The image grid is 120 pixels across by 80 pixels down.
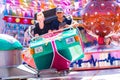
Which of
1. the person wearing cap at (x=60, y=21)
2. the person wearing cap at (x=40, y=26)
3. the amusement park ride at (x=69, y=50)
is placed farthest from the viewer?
the person wearing cap at (x=40, y=26)

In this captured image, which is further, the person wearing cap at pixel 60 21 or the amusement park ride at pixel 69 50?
the person wearing cap at pixel 60 21

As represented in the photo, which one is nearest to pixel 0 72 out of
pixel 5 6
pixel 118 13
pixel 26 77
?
pixel 26 77

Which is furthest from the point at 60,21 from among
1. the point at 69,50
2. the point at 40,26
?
the point at 69,50

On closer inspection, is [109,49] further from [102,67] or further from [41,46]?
[41,46]

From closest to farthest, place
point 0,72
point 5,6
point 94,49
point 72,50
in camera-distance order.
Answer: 1. point 0,72
2. point 72,50
3. point 94,49
4. point 5,6

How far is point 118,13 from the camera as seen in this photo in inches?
116

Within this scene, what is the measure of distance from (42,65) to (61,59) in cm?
21

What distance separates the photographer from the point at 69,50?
2260mm

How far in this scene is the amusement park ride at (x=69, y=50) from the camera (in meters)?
1.87

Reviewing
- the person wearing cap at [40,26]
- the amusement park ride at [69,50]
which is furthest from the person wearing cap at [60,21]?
the amusement park ride at [69,50]

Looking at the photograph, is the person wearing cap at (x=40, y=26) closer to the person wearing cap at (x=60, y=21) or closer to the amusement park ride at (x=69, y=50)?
the person wearing cap at (x=60, y=21)

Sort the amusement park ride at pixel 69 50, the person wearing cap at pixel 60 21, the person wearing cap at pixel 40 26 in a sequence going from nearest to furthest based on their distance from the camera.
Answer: the amusement park ride at pixel 69 50 < the person wearing cap at pixel 60 21 < the person wearing cap at pixel 40 26

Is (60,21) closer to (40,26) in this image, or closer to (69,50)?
(40,26)

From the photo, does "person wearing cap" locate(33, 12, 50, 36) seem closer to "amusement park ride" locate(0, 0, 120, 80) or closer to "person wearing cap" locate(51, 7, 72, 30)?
"person wearing cap" locate(51, 7, 72, 30)
